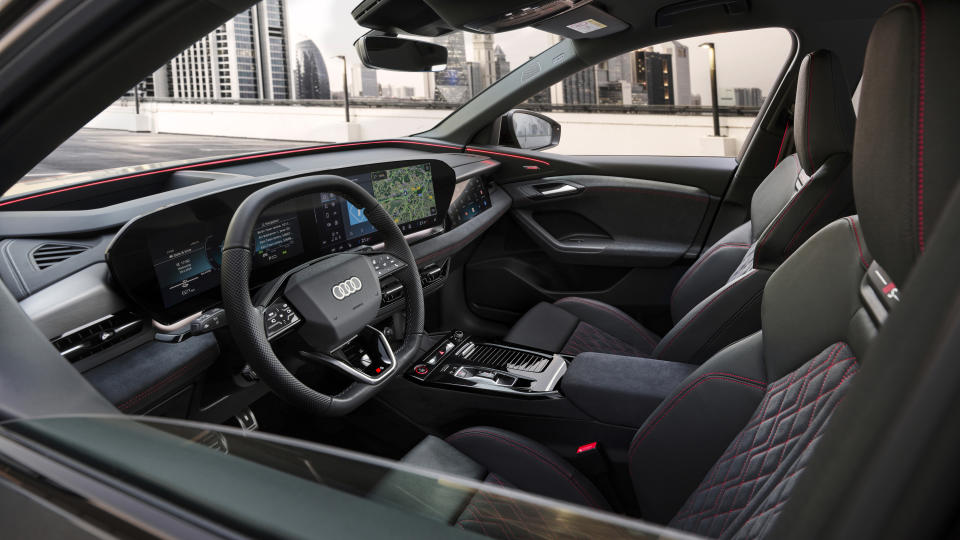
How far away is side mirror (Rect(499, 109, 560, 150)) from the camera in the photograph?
10.6ft

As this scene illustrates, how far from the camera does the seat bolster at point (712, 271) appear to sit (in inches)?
94.9

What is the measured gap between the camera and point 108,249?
4.83ft

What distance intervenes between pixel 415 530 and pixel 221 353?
1.30 m

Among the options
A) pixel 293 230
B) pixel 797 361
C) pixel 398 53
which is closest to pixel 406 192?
pixel 398 53

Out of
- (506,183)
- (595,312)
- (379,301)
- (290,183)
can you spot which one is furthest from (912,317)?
(506,183)

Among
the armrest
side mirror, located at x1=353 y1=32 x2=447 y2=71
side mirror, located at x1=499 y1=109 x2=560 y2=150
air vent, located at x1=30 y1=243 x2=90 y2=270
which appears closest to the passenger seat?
the armrest

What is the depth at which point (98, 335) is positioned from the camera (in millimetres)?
1422

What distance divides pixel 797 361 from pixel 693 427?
31 centimetres

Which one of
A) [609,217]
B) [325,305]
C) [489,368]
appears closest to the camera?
[325,305]

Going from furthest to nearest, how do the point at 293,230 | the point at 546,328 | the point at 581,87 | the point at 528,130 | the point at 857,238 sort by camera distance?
the point at 528,130
the point at 581,87
the point at 546,328
the point at 293,230
the point at 857,238

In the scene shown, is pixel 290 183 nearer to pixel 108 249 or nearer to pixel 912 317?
pixel 108 249

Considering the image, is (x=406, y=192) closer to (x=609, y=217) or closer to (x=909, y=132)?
(x=609, y=217)

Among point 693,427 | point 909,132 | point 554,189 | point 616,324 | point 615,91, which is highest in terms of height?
point 615,91

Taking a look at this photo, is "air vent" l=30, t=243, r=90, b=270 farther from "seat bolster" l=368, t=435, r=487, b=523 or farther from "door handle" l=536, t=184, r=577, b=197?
"door handle" l=536, t=184, r=577, b=197
